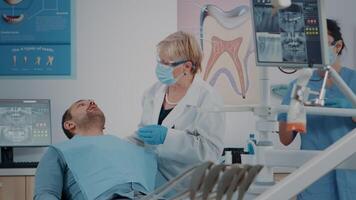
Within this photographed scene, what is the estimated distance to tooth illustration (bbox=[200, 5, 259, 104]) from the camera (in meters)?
3.63

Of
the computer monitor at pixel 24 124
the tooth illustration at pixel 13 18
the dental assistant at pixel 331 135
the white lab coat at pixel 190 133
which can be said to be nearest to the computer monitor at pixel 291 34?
the dental assistant at pixel 331 135

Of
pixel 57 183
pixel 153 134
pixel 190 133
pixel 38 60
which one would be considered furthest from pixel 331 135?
pixel 38 60

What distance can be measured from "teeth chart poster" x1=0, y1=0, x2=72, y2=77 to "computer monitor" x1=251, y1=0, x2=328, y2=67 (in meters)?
2.10

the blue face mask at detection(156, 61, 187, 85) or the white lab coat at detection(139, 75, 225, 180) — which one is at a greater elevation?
the blue face mask at detection(156, 61, 187, 85)

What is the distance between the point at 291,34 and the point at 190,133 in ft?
3.65

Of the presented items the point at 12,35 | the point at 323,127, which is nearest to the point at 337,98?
the point at 323,127

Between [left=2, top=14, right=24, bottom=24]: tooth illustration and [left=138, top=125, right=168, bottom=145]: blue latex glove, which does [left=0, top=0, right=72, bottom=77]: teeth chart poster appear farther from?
[left=138, top=125, right=168, bottom=145]: blue latex glove

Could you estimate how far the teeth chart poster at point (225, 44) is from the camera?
363 cm

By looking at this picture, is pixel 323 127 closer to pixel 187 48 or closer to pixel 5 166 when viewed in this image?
pixel 187 48

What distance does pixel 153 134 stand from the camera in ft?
8.51

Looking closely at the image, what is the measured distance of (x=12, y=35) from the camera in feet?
11.8

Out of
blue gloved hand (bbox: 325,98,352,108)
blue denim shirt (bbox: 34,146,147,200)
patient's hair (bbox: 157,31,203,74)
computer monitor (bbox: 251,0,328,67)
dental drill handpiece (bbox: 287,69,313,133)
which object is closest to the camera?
dental drill handpiece (bbox: 287,69,313,133)

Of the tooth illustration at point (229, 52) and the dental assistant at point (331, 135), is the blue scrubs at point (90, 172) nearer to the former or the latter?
the dental assistant at point (331, 135)

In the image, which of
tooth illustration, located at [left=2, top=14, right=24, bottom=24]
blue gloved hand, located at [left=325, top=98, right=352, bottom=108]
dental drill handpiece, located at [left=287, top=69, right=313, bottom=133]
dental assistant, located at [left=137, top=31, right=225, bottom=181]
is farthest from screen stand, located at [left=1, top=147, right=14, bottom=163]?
dental drill handpiece, located at [left=287, top=69, right=313, bottom=133]
